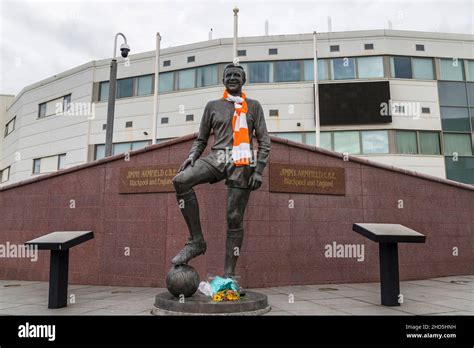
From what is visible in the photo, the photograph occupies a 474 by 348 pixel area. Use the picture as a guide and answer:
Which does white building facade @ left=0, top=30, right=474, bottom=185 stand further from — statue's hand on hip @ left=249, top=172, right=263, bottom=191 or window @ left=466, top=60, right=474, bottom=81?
statue's hand on hip @ left=249, top=172, right=263, bottom=191

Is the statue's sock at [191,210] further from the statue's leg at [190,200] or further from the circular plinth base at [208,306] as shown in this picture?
the circular plinth base at [208,306]


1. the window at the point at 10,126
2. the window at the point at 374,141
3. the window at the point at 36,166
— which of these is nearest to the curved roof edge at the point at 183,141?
the window at the point at 374,141

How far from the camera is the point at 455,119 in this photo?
21.2 metres

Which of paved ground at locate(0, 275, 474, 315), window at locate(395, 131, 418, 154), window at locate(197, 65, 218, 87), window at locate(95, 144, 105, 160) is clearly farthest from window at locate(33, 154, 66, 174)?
window at locate(395, 131, 418, 154)

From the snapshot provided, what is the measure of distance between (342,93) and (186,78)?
910 cm

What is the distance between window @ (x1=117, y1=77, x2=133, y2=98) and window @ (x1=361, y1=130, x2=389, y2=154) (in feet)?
47.0

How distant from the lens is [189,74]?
2253cm

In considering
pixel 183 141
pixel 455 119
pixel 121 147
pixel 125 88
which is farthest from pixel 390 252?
pixel 125 88

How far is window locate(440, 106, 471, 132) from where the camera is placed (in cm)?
2105

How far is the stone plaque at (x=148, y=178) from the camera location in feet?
28.1

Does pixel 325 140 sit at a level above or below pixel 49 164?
above

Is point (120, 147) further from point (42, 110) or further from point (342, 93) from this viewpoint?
point (342, 93)
